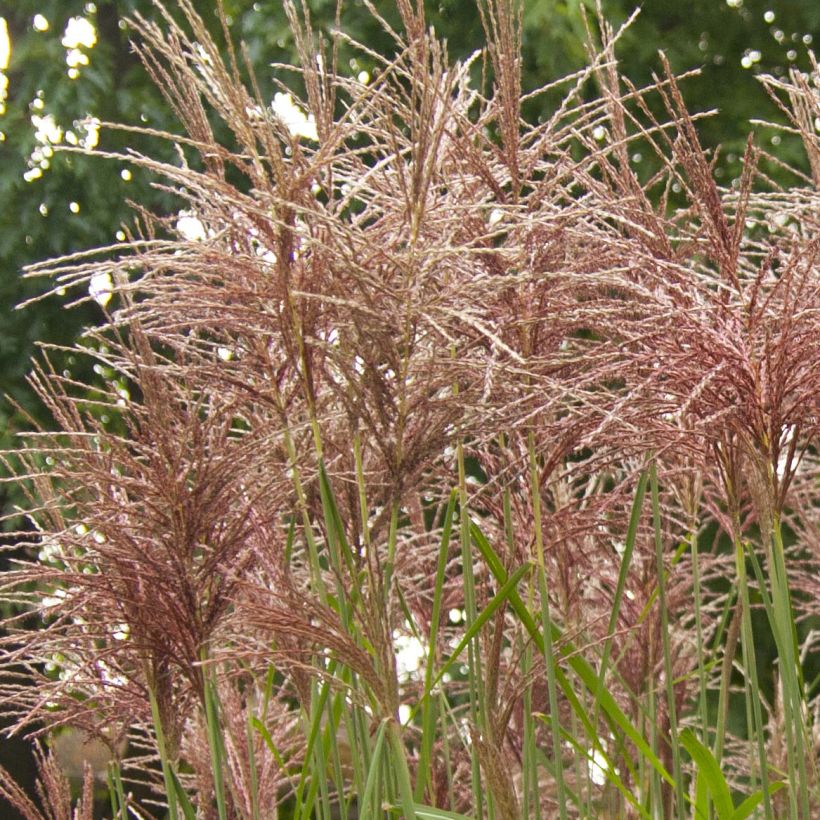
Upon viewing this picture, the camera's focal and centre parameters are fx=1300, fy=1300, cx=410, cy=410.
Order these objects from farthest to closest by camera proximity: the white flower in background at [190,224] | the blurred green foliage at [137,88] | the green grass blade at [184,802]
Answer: the blurred green foliage at [137,88] → the white flower in background at [190,224] → the green grass blade at [184,802]

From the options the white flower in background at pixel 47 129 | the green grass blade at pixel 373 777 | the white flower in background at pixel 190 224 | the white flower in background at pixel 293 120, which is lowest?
the green grass blade at pixel 373 777

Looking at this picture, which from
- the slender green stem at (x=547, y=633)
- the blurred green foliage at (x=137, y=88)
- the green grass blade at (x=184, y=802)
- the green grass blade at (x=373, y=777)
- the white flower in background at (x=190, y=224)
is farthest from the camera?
the blurred green foliage at (x=137, y=88)

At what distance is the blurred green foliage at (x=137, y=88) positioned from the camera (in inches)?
253

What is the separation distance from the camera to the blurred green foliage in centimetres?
642

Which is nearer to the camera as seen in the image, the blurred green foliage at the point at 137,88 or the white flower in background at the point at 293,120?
the white flower in background at the point at 293,120

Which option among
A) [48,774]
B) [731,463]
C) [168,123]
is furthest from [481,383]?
[168,123]

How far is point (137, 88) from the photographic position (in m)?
7.16

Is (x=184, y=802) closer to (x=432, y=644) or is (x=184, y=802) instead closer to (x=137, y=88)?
(x=432, y=644)

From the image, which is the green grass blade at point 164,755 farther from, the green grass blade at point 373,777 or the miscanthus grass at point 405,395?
the green grass blade at point 373,777

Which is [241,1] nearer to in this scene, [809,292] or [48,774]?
[48,774]

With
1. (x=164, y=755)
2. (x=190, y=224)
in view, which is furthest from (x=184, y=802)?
(x=190, y=224)

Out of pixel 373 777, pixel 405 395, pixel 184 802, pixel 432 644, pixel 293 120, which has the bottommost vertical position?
pixel 184 802

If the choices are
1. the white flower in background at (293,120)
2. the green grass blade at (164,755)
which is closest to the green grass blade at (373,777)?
the green grass blade at (164,755)

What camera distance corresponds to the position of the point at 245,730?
8.24ft
